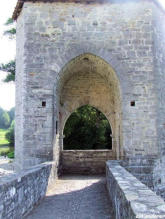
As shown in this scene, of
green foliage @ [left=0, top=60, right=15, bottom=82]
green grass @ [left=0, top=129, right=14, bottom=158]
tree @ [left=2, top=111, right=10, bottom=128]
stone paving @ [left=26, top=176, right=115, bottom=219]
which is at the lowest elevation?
green grass @ [left=0, top=129, right=14, bottom=158]

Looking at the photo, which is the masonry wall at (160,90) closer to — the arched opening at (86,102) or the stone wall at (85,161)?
the arched opening at (86,102)

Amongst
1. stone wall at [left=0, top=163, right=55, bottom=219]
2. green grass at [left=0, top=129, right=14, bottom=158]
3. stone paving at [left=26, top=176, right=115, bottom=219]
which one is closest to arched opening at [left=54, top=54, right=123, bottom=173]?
stone paving at [left=26, top=176, right=115, bottom=219]

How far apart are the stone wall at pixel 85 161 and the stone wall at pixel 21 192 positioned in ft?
13.7

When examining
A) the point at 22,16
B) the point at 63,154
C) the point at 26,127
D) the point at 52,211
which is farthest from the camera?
the point at 63,154

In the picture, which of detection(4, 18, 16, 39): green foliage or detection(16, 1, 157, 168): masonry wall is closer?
detection(16, 1, 157, 168): masonry wall

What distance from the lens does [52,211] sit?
15.6ft

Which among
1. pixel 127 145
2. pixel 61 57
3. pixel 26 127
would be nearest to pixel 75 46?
pixel 61 57

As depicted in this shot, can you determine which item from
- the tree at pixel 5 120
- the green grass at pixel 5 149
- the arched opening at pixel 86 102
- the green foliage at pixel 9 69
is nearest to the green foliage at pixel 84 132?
the green grass at pixel 5 149

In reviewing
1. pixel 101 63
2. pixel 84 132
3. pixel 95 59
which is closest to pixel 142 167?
pixel 101 63

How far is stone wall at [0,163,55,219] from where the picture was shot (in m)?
3.37

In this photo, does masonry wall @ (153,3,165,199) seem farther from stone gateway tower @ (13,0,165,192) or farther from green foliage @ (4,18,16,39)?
green foliage @ (4,18,16,39)

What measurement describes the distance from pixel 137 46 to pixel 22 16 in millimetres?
3772

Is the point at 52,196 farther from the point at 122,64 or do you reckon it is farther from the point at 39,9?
the point at 39,9

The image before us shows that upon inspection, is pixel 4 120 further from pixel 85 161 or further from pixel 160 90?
pixel 160 90
